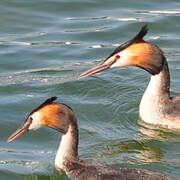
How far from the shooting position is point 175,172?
364 inches

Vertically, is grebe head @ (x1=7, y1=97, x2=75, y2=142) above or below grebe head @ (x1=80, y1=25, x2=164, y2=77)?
below

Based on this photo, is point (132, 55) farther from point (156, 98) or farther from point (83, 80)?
point (83, 80)

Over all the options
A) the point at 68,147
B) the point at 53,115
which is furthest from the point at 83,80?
the point at 53,115

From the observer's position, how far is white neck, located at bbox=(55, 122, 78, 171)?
891 centimetres

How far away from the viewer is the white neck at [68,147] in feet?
29.2

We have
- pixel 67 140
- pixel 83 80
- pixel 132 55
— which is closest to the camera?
pixel 67 140

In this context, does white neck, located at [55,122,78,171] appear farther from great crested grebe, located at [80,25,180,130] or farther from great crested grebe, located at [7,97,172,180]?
great crested grebe, located at [80,25,180,130]

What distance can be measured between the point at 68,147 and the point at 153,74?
7.79 feet

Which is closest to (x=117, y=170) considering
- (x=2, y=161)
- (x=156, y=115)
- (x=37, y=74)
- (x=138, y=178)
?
(x=138, y=178)

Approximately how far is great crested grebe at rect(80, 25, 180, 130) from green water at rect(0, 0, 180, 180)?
223 mm

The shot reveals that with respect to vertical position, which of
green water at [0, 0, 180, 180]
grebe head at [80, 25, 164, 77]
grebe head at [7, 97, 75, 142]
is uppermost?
grebe head at [80, 25, 164, 77]

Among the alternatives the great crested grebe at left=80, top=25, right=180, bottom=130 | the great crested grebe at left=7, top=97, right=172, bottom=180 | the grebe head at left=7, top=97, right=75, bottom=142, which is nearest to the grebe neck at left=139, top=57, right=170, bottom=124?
the great crested grebe at left=80, top=25, right=180, bottom=130

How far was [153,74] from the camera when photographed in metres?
10.9

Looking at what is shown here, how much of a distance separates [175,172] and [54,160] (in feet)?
4.69
